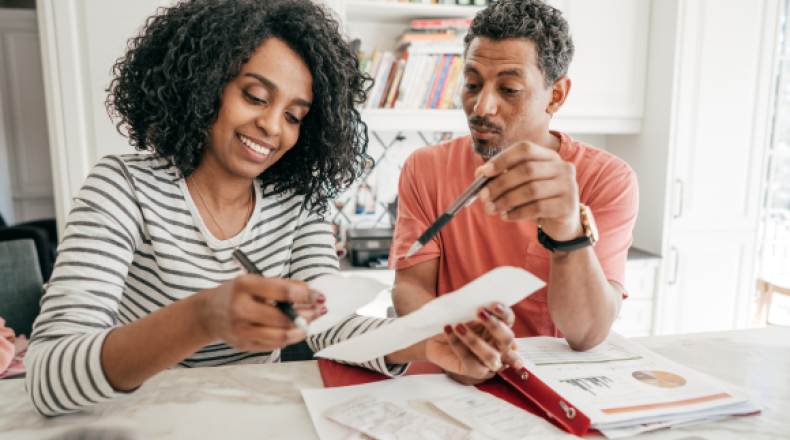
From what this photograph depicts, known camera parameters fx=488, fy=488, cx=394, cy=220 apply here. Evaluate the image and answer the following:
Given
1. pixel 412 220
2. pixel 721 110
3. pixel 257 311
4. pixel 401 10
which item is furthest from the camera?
pixel 721 110

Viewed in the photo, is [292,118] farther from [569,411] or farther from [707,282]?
[707,282]

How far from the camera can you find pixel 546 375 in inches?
30.2

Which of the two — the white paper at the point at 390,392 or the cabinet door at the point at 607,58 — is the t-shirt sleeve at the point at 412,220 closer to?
the white paper at the point at 390,392

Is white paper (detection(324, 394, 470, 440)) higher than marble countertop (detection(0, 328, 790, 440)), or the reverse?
white paper (detection(324, 394, 470, 440))

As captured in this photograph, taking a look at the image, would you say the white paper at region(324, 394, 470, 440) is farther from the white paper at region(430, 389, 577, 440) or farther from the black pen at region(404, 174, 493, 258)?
the black pen at region(404, 174, 493, 258)

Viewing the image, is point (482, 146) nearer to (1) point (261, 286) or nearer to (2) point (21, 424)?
(1) point (261, 286)

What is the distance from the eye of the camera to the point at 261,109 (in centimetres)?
93

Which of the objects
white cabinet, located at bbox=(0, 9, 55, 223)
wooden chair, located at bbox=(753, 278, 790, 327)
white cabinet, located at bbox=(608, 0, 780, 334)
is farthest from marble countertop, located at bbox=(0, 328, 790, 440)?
white cabinet, located at bbox=(0, 9, 55, 223)

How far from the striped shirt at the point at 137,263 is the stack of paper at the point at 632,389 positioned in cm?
27

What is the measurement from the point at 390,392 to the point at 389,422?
3.9 inches

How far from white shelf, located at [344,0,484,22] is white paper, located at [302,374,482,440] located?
1735 millimetres

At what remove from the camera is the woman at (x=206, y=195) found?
69 cm

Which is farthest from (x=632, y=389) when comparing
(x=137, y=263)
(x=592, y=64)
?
(x=592, y=64)

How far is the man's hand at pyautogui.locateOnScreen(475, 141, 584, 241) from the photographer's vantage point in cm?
69
